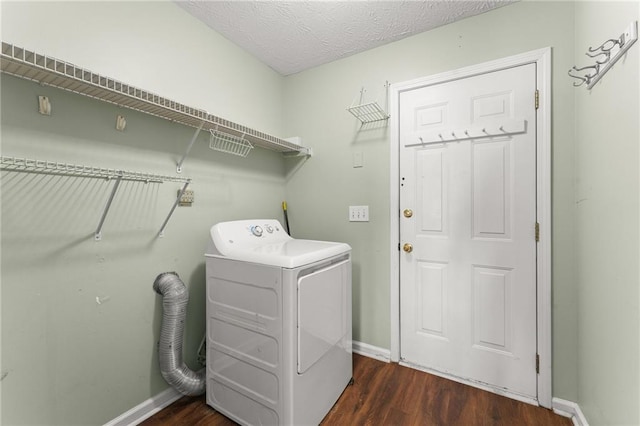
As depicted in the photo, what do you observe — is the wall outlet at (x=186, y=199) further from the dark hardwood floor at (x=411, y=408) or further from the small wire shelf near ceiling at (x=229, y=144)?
the dark hardwood floor at (x=411, y=408)

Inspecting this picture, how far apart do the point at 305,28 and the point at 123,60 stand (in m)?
1.17

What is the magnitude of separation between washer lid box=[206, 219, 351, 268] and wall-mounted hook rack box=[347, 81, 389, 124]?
3.50 feet

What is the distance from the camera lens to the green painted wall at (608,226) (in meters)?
0.98

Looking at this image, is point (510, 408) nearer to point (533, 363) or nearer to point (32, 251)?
point (533, 363)

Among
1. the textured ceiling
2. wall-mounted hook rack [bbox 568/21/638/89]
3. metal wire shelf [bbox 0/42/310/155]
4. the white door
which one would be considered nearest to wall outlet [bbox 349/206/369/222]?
the white door

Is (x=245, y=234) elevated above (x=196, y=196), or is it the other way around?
(x=196, y=196)

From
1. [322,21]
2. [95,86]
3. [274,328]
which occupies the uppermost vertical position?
[322,21]

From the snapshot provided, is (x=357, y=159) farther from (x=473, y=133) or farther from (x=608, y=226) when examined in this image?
(x=608, y=226)

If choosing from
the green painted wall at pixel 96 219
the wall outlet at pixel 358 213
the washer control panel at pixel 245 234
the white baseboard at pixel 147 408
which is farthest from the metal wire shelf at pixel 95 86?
the white baseboard at pixel 147 408

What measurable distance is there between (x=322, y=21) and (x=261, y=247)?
1571 millimetres

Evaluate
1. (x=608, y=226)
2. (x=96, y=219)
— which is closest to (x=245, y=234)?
(x=96, y=219)

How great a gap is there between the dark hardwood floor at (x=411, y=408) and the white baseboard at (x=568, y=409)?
0.04 m

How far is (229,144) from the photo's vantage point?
2104 millimetres

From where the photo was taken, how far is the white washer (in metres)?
1.35
